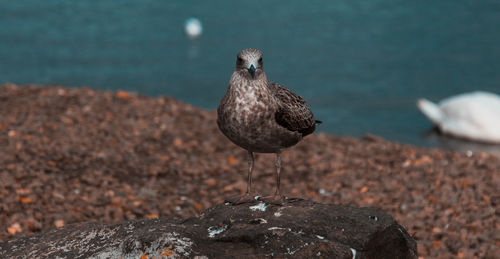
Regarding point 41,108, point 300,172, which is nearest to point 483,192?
point 300,172

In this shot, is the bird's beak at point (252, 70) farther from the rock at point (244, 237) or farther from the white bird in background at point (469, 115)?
the white bird in background at point (469, 115)

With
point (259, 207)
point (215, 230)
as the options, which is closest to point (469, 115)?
point (259, 207)

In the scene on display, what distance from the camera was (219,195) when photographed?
290 inches

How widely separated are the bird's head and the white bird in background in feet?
27.6

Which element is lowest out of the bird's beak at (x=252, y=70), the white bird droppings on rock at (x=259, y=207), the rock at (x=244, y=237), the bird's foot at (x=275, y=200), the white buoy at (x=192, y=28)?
the rock at (x=244, y=237)

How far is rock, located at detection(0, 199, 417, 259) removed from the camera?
148 inches

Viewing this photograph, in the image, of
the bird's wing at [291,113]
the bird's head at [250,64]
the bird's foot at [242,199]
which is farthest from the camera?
the bird's foot at [242,199]

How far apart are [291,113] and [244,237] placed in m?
0.98

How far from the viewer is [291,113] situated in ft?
14.6

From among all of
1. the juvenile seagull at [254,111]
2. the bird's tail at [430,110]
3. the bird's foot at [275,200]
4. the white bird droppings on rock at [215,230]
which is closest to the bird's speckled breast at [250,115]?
the juvenile seagull at [254,111]

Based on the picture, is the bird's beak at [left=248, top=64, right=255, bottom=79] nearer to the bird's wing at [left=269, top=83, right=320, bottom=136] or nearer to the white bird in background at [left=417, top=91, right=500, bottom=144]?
the bird's wing at [left=269, top=83, right=320, bottom=136]

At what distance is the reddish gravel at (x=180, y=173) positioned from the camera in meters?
6.57

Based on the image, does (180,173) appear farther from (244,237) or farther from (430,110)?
(430,110)

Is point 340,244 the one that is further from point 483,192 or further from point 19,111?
point 19,111
